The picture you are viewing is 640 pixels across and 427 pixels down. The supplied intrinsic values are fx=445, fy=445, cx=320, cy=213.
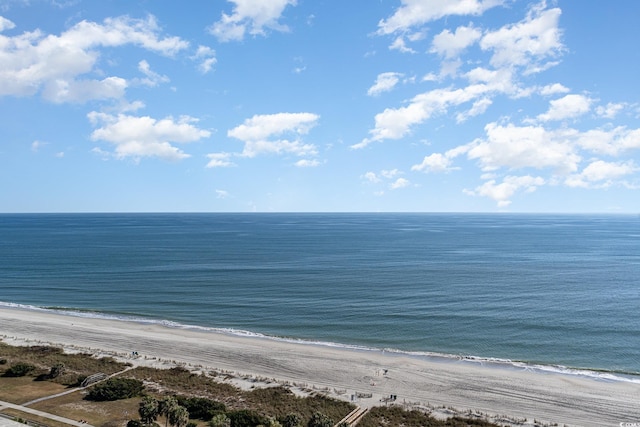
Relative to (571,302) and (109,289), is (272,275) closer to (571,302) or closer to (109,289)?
(109,289)

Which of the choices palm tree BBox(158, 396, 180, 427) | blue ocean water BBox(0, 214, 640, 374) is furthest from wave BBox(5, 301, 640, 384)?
palm tree BBox(158, 396, 180, 427)

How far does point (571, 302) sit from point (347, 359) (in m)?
52.8

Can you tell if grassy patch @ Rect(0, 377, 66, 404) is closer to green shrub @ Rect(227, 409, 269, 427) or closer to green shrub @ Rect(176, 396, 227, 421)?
green shrub @ Rect(176, 396, 227, 421)

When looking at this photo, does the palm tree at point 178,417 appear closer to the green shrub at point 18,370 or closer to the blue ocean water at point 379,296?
the green shrub at point 18,370

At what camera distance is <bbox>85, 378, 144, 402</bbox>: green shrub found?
41000mm

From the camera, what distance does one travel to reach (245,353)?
2251 inches

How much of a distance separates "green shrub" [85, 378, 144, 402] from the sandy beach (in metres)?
8.72

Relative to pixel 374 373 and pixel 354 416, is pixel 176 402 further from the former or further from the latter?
pixel 374 373

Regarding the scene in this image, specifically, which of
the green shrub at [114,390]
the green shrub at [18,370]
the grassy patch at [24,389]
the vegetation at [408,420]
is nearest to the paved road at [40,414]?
the grassy patch at [24,389]

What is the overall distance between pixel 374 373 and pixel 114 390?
89.2ft

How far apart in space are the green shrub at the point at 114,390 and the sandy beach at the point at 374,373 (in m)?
8.72

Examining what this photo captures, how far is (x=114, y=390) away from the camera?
41.7 meters

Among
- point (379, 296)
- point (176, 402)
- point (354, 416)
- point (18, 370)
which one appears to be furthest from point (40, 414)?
point (379, 296)

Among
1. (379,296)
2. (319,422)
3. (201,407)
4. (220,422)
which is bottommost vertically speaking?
(201,407)
